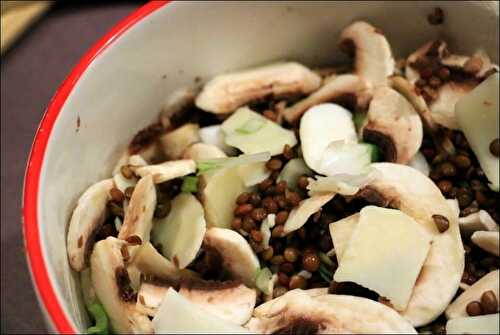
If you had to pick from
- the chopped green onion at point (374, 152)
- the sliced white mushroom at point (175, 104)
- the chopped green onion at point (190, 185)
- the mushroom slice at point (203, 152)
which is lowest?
the chopped green onion at point (374, 152)

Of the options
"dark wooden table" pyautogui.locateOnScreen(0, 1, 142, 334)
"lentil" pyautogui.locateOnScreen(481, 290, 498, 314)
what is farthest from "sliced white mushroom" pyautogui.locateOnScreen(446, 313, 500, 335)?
"dark wooden table" pyautogui.locateOnScreen(0, 1, 142, 334)

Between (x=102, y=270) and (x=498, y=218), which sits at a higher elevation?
(x=102, y=270)

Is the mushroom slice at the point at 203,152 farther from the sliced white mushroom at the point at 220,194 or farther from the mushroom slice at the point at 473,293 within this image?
the mushroom slice at the point at 473,293

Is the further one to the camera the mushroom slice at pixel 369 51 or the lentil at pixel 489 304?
the mushroom slice at pixel 369 51

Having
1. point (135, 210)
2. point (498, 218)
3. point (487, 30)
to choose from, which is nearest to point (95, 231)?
point (135, 210)

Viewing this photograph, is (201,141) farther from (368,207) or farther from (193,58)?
(368,207)

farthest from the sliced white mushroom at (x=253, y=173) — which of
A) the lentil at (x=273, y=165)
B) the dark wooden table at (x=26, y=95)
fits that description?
the dark wooden table at (x=26, y=95)
